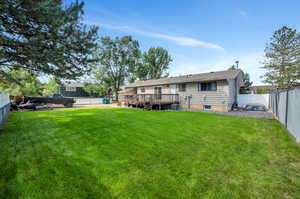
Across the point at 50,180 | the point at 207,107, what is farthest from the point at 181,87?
the point at 50,180

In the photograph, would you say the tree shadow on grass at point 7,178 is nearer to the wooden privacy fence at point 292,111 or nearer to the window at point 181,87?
the wooden privacy fence at point 292,111

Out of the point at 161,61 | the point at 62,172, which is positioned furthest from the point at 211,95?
the point at 161,61

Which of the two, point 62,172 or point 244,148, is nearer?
point 62,172

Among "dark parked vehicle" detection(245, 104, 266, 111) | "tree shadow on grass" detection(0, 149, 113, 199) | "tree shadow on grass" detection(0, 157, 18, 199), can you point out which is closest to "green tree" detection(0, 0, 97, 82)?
"tree shadow on grass" detection(0, 157, 18, 199)

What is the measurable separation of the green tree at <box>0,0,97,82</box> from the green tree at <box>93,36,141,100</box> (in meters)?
23.1

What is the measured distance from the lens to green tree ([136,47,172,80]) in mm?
36500

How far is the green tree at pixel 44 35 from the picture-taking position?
4270 millimetres

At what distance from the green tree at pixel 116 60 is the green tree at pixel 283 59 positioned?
23565 millimetres

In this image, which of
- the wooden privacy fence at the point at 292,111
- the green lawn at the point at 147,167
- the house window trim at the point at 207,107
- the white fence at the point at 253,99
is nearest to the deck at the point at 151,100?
the house window trim at the point at 207,107

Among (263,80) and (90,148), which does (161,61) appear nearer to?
(263,80)

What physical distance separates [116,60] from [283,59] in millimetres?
27883

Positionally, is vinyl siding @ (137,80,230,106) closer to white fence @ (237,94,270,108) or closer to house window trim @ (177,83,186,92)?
house window trim @ (177,83,186,92)

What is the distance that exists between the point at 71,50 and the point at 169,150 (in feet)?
18.9

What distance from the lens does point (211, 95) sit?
41.8ft
